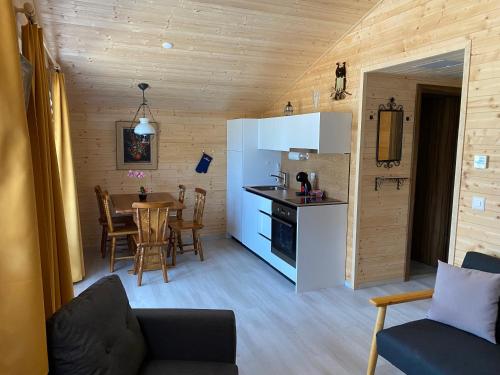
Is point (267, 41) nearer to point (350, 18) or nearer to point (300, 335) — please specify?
point (350, 18)

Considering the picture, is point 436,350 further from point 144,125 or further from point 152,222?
point 144,125

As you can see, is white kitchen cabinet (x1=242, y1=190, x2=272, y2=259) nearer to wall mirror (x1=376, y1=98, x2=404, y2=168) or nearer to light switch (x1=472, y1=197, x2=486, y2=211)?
wall mirror (x1=376, y1=98, x2=404, y2=168)

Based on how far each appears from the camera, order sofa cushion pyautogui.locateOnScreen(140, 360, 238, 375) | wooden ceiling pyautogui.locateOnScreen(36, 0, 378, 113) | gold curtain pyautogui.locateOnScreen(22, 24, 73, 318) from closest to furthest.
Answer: gold curtain pyautogui.locateOnScreen(22, 24, 73, 318)
sofa cushion pyautogui.locateOnScreen(140, 360, 238, 375)
wooden ceiling pyautogui.locateOnScreen(36, 0, 378, 113)

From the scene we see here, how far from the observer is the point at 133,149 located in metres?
5.64

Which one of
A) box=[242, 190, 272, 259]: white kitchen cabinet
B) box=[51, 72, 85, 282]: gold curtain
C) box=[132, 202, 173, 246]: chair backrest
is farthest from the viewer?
box=[242, 190, 272, 259]: white kitchen cabinet

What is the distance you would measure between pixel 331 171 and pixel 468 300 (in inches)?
92.0

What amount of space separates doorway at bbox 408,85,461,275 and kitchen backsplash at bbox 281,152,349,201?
1.05m

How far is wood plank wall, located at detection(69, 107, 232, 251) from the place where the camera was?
5.42 meters

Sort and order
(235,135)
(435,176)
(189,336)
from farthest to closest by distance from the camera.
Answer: (235,135)
(435,176)
(189,336)

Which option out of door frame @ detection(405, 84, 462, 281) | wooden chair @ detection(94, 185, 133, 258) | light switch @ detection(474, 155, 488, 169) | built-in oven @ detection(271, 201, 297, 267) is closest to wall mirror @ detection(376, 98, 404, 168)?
door frame @ detection(405, 84, 462, 281)

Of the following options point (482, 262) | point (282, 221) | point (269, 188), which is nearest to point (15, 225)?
point (482, 262)

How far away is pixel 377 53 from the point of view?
145 inches

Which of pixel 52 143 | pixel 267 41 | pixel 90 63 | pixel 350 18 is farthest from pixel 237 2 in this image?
pixel 52 143

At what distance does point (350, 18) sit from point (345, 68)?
19.4 inches
